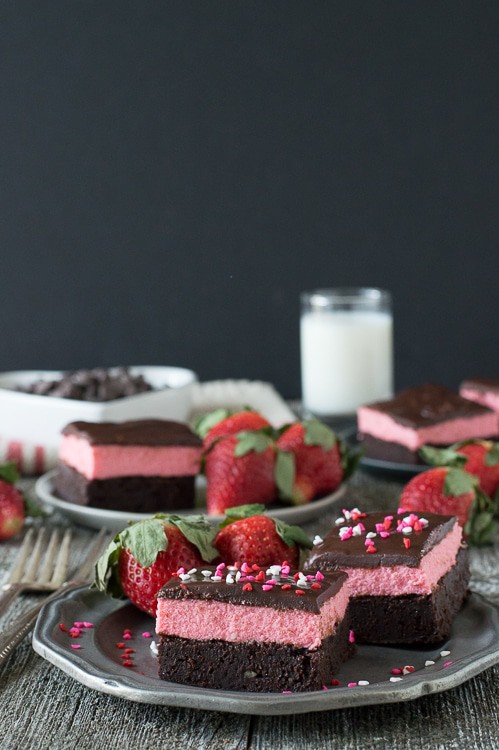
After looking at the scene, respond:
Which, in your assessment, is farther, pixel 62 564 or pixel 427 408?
pixel 427 408

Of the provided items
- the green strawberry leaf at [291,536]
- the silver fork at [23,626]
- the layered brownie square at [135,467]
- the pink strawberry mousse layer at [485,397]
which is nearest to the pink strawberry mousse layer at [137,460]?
the layered brownie square at [135,467]

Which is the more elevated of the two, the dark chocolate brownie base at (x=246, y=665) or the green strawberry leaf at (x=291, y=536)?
the green strawberry leaf at (x=291, y=536)

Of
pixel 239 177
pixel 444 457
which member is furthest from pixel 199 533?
pixel 239 177

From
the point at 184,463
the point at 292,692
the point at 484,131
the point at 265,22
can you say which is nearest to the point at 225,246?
the point at 265,22

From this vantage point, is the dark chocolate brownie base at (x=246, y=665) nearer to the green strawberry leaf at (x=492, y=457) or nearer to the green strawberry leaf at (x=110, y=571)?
the green strawberry leaf at (x=110, y=571)

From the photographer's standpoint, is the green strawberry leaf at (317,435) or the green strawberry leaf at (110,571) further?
the green strawberry leaf at (317,435)

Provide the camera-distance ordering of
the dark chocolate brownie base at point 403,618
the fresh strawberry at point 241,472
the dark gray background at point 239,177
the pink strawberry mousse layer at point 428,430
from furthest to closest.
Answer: the dark gray background at point 239,177
the pink strawberry mousse layer at point 428,430
the fresh strawberry at point 241,472
the dark chocolate brownie base at point 403,618

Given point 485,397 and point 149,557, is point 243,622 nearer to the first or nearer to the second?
point 149,557
